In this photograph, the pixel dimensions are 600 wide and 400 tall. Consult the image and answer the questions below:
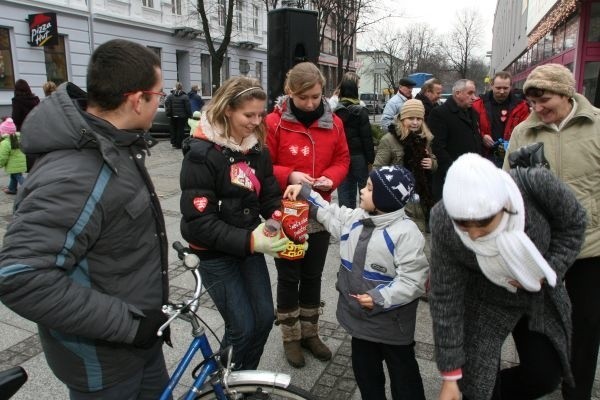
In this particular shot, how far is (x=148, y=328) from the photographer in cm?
165

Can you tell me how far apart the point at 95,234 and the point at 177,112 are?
1360 cm

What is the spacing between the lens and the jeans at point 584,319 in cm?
246

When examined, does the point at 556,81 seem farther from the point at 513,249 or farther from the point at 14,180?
the point at 14,180

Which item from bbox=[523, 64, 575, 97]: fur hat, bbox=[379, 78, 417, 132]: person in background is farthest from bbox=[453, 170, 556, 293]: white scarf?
bbox=[379, 78, 417, 132]: person in background

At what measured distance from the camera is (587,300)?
8.11ft

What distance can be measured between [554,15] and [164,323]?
14023mm

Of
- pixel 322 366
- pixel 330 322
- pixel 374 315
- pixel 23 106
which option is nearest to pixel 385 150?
pixel 330 322

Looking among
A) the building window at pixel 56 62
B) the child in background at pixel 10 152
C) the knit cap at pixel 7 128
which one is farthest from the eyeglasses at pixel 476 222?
the building window at pixel 56 62

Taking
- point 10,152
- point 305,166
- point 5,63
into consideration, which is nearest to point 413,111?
point 305,166

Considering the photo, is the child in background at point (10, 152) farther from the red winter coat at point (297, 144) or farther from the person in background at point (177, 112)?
the person in background at point (177, 112)

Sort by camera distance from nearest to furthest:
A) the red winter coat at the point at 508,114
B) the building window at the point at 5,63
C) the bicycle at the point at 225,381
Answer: the bicycle at the point at 225,381
the red winter coat at the point at 508,114
the building window at the point at 5,63

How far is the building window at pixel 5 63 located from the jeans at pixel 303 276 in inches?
668

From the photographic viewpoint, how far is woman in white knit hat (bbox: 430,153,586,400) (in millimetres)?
1687

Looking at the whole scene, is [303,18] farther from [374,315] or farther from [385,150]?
[374,315]
